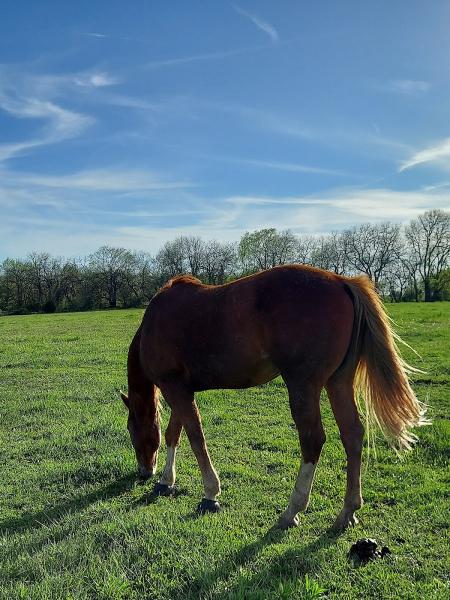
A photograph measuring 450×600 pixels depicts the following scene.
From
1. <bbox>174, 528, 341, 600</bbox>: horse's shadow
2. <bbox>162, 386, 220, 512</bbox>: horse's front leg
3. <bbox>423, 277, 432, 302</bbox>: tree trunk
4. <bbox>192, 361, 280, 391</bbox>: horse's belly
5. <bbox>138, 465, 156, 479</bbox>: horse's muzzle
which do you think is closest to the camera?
<bbox>174, 528, 341, 600</bbox>: horse's shadow

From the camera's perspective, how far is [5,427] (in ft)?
23.5

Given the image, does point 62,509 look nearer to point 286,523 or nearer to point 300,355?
point 286,523

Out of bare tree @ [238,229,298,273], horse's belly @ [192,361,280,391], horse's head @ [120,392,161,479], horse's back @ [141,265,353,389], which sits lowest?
horse's head @ [120,392,161,479]

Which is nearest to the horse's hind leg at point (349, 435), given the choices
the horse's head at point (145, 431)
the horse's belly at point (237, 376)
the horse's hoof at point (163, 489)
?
the horse's belly at point (237, 376)

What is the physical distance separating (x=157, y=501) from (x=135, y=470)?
0.86m

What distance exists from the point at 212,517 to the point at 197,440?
692 millimetres

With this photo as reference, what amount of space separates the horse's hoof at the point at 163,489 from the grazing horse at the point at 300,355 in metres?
0.56

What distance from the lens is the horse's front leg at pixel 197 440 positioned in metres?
4.34

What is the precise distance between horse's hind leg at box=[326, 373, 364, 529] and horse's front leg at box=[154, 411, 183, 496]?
5.90ft

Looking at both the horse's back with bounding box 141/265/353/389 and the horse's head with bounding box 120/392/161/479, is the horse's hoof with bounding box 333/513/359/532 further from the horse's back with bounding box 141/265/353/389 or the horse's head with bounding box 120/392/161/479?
the horse's head with bounding box 120/392/161/479

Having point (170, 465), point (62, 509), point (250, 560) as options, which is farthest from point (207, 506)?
point (62, 509)

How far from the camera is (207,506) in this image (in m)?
4.26

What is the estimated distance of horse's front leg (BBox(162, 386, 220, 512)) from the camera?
14.3 feet

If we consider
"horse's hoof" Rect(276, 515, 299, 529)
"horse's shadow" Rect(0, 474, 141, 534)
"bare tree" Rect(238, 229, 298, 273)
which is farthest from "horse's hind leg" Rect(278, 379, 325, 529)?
"bare tree" Rect(238, 229, 298, 273)
